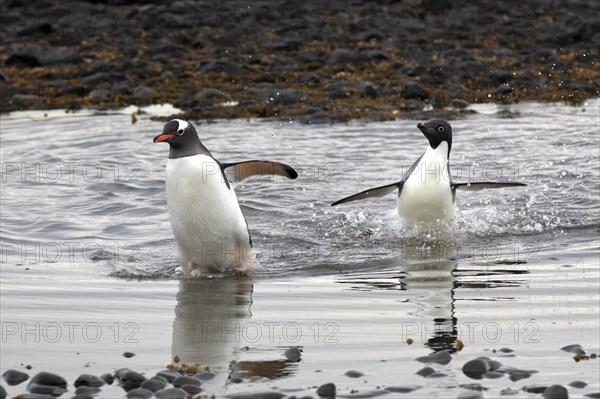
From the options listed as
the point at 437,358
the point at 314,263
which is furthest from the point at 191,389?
the point at 314,263

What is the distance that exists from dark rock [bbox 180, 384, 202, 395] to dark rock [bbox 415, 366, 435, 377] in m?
0.94

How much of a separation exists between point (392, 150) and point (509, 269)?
188 inches

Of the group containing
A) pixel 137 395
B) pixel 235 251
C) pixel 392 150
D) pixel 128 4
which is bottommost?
pixel 137 395

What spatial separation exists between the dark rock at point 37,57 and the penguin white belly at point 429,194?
362 inches

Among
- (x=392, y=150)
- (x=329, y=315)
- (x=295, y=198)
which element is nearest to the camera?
(x=329, y=315)

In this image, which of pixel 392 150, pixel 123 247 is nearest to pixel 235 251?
pixel 123 247

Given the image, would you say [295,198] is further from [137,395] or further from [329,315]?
[137,395]

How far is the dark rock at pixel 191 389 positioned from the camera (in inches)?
178

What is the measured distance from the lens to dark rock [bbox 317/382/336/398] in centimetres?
446

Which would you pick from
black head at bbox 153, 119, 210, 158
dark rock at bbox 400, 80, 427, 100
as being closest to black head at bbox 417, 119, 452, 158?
black head at bbox 153, 119, 210, 158

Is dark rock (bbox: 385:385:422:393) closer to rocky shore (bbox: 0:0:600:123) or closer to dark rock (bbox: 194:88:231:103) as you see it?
rocky shore (bbox: 0:0:600:123)

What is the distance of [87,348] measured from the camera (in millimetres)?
5242

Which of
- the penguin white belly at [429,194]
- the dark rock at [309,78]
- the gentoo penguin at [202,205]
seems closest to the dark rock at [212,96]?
the dark rock at [309,78]

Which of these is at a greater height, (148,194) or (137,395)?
(148,194)
